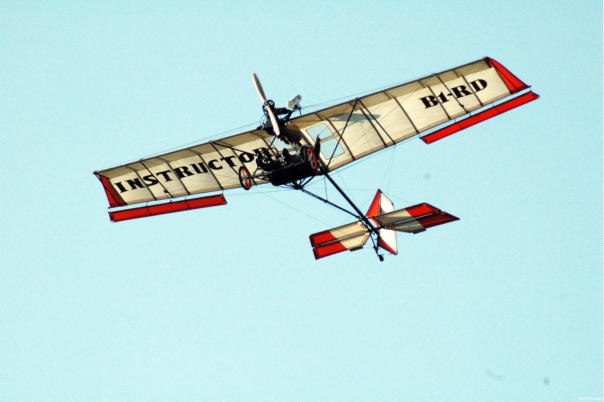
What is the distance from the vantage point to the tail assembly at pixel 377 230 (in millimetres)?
25500

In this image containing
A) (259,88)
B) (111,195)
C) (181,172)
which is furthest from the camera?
(111,195)

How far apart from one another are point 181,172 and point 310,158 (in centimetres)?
621

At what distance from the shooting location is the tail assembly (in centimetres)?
2550

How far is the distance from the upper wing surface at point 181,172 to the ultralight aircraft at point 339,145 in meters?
0.04

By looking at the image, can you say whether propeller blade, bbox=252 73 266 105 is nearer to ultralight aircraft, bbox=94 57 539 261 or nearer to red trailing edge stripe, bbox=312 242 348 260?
ultralight aircraft, bbox=94 57 539 261

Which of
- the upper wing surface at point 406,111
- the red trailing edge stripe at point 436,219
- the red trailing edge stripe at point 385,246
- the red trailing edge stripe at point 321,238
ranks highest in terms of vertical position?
the upper wing surface at point 406,111

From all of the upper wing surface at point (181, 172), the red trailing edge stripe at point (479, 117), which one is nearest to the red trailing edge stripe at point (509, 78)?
the red trailing edge stripe at point (479, 117)

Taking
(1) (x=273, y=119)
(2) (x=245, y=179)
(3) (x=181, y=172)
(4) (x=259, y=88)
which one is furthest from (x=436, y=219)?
(3) (x=181, y=172)

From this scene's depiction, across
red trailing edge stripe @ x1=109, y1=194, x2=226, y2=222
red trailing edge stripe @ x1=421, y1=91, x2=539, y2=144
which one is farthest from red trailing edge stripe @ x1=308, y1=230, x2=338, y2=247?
red trailing edge stripe @ x1=421, y1=91, x2=539, y2=144

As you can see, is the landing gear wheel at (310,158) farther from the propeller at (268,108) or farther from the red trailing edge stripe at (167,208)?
the red trailing edge stripe at (167,208)

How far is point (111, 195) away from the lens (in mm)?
29016

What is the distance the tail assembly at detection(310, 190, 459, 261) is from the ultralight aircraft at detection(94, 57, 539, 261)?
0.03 metres

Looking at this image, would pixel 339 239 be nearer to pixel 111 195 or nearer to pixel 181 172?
pixel 181 172

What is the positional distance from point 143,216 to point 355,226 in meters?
8.19
